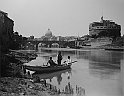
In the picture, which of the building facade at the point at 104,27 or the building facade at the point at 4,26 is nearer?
the building facade at the point at 4,26

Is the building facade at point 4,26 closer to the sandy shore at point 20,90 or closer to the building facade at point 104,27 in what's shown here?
the sandy shore at point 20,90

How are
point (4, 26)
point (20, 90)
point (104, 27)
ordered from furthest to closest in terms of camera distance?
point (104, 27) → point (4, 26) → point (20, 90)

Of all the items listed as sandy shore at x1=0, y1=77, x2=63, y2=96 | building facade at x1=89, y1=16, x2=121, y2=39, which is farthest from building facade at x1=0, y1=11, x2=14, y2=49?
building facade at x1=89, y1=16, x2=121, y2=39

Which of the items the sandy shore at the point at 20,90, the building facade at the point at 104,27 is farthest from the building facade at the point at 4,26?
the building facade at the point at 104,27

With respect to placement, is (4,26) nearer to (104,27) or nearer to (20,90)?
(20,90)

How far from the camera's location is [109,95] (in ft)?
7.64

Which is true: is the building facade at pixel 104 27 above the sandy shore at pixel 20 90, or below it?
above

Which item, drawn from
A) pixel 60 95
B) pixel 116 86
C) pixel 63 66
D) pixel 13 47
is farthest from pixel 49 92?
pixel 13 47

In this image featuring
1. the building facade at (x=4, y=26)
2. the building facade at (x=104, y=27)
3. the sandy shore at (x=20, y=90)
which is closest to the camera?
the sandy shore at (x=20, y=90)

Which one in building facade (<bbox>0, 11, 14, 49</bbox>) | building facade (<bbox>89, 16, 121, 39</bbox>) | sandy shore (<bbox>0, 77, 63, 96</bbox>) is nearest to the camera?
sandy shore (<bbox>0, 77, 63, 96</bbox>)

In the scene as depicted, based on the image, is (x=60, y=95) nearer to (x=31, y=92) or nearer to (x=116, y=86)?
(x=31, y=92)

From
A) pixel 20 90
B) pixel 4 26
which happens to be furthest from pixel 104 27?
pixel 20 90

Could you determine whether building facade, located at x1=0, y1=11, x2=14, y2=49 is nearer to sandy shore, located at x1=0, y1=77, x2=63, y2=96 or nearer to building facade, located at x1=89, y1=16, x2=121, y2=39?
sandy shore, located at x1=0, y1=77, x2=63, y2=96

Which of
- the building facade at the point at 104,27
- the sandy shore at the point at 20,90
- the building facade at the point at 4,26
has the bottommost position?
the sandy shore at the point at 20,90
